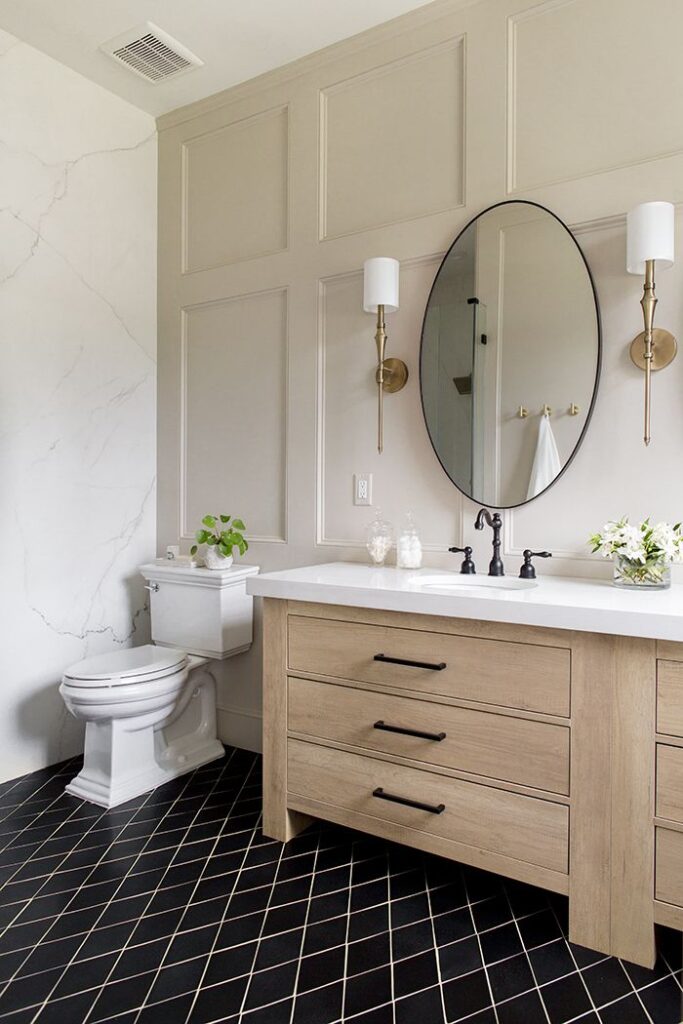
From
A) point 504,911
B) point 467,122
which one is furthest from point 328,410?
point 504,911

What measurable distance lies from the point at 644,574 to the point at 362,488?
1.06 meters

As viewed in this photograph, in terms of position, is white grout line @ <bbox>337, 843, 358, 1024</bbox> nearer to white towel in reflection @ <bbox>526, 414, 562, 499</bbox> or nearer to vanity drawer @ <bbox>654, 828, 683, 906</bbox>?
vanity drawer @ <bbox>654, 828, 683, 906</bbox>

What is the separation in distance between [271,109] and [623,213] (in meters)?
1.55

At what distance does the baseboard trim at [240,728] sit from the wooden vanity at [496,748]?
2.35ft

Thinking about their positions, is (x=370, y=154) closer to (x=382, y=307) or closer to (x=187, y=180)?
(x=382, y=307)

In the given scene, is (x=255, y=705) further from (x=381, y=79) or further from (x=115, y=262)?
(x=381, y=79)

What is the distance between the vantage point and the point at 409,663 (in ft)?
6.07

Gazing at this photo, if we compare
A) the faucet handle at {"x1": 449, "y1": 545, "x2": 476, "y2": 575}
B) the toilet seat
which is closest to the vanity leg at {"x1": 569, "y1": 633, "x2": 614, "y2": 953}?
the faucet handle at {"x1": 449, "y1": 545, "x2": 476, "y2": 575}

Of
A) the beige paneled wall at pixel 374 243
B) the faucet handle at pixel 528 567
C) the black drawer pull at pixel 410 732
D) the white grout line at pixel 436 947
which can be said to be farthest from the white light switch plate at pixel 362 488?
the white grout line at pixel 436 947

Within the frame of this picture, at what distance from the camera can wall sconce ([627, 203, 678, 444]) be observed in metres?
1.87

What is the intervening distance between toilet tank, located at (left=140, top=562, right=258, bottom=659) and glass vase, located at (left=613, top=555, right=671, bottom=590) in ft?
4.55

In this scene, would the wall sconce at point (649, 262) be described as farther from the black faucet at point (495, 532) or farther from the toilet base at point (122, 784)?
the toilet base at point (122, 784)

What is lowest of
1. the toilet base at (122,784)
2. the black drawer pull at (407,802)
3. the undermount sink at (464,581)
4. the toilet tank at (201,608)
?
the toilet base at (122,784)

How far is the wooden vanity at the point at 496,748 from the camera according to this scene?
1547 millimetres
